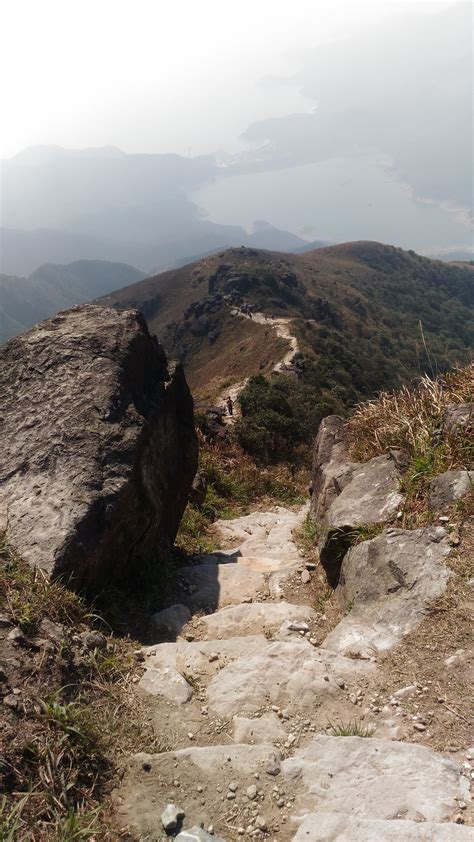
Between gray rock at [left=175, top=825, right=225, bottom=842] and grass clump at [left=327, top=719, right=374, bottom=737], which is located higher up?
gray rock at [left=175, top=825, right=225, bottom=842]

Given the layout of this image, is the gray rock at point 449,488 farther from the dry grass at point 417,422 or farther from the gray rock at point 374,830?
the gray rock at point 374,830

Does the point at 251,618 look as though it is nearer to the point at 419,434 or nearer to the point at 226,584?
the point at 226,584

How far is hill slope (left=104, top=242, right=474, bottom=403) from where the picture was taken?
53531 millimetres

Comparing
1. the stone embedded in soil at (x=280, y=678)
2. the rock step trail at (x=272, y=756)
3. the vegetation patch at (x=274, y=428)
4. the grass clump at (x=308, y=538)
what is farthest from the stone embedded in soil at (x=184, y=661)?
the vegetation patch at (x=274, y=428)

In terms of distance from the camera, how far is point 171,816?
3033 mm

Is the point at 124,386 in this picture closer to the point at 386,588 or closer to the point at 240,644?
the point at 240,644

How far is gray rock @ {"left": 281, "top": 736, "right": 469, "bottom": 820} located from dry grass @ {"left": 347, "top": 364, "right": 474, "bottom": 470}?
3.56 meters

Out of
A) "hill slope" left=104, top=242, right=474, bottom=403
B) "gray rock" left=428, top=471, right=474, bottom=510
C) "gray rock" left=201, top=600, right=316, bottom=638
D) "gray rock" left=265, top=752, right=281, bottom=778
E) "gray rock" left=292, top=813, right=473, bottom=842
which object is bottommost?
"hill slope" left=104, top=242, right=474, bottom=403

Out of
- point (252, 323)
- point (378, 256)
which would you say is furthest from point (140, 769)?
point (378, 256)

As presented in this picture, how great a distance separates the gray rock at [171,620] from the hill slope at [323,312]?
6043 mm

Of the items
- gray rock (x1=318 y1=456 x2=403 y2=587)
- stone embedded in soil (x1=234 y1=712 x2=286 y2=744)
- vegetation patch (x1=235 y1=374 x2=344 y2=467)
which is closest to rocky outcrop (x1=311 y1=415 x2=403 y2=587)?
gray rock (x1=318 y1=456 x2=403 y2=587)

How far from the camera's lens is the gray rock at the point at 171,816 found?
9.84ft

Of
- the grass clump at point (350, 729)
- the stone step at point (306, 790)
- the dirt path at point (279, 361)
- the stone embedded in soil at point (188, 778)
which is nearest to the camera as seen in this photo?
the stone step at point (306, 790)

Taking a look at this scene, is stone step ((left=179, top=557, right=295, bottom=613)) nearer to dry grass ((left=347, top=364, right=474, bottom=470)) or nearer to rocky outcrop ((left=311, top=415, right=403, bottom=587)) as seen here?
rocky outcrop ((left=311, top=415, right=403, bottom=587))
